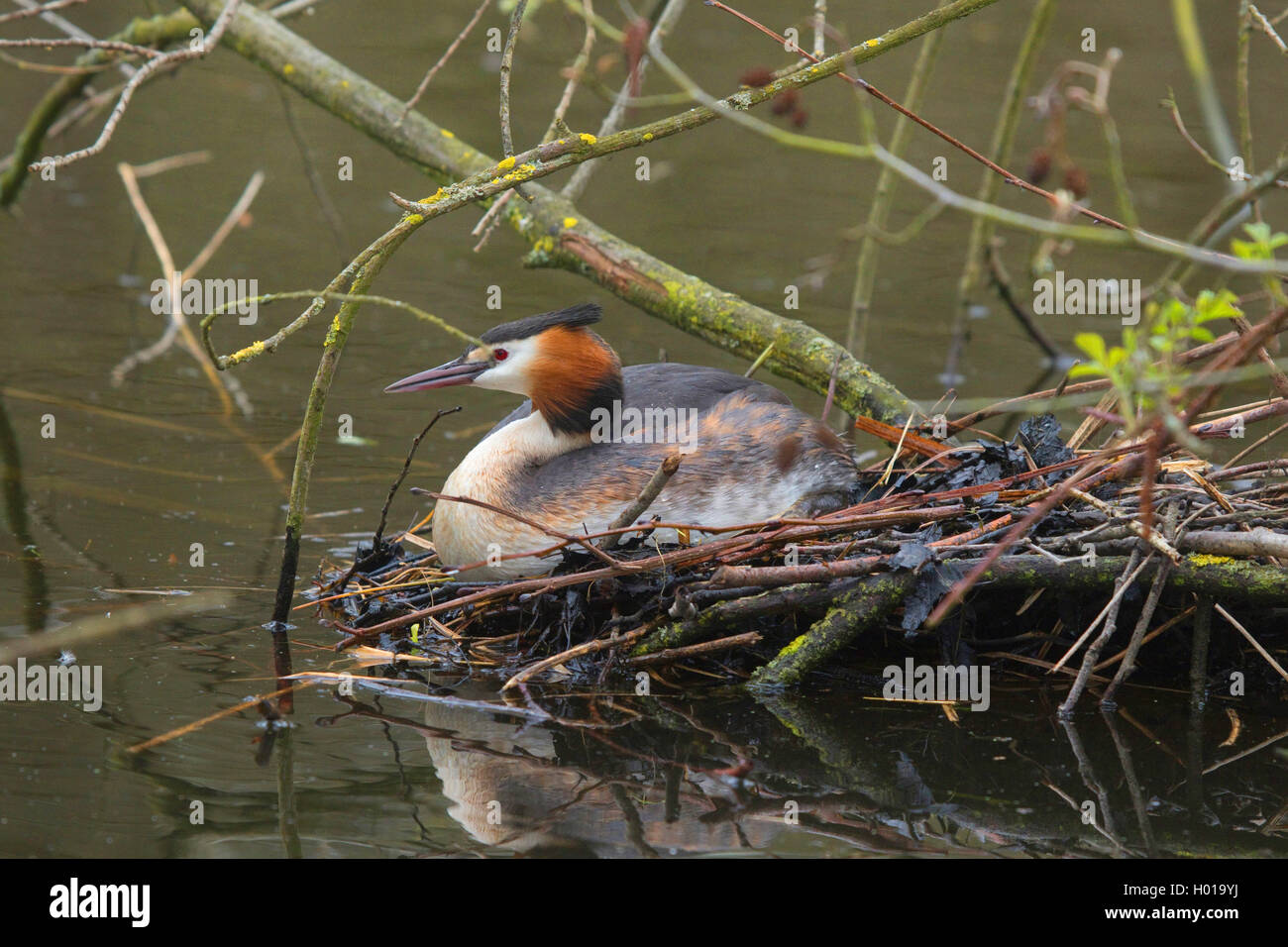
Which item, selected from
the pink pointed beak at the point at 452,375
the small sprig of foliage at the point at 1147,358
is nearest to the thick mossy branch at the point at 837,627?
the small sprig of foliage at the point at 1147,358

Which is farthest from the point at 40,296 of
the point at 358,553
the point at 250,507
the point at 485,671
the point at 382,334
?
the point at 485,671

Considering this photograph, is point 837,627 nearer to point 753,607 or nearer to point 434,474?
point 753,607

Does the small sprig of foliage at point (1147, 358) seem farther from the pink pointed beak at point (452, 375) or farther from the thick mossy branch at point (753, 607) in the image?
the pink pointed beak at point (452, 375)

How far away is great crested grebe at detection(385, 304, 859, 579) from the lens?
4988 mm

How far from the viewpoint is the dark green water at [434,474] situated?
383 cm

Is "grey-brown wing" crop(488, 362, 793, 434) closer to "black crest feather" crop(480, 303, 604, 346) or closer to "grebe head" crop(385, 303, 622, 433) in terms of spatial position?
"grebe head" crop(385, 303, 622, 433)

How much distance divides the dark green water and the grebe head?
1114 mm

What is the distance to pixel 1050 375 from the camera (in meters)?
8.27

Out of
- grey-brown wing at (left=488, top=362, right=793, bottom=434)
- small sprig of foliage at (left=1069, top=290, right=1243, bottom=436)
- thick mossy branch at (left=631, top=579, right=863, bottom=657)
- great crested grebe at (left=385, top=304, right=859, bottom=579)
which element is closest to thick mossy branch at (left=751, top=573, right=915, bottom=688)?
thick mossy branch at (left=631, top=579, right=863, bottom=657)

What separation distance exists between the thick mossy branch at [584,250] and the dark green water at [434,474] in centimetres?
103

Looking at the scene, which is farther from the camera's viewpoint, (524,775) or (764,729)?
(764,729)

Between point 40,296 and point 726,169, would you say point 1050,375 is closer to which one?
point 726,169

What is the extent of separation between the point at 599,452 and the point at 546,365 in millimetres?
365

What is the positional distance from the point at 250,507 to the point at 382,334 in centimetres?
261
